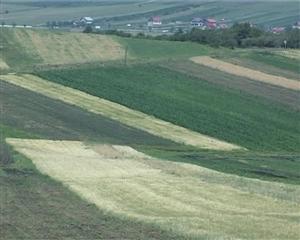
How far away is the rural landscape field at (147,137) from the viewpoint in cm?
2467

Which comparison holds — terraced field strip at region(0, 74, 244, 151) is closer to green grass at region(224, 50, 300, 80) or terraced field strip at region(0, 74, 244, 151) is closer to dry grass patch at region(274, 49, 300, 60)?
green grass at region(224, 50, 300, 80)

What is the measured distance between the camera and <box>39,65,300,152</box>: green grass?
5172 centimetres

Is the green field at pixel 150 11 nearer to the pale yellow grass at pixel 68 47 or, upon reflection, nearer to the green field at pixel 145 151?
the pale yellow grass at pixel 68 47

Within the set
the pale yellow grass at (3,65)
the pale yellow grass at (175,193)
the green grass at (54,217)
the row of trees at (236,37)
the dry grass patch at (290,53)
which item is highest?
the green grass at (54,217)

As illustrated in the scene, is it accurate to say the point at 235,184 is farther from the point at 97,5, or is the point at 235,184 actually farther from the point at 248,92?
the point at 97,5

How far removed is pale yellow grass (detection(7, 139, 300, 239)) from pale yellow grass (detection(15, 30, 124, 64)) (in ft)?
121

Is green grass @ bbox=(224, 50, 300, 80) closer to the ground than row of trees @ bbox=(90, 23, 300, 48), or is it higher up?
higher up

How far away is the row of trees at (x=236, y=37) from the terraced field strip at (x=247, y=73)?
22445mm

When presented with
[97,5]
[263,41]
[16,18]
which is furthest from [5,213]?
[97,5]

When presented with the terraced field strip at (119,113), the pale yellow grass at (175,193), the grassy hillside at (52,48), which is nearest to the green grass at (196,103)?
the terraced field strip at (119,113)

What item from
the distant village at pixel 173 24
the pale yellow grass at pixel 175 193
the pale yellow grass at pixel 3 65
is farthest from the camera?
the distant village at pixel 173 24

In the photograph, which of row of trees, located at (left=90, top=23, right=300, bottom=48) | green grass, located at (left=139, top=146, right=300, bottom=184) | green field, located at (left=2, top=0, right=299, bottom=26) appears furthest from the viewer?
green field, located at (left=2, top=0, right=299, bottom=26)

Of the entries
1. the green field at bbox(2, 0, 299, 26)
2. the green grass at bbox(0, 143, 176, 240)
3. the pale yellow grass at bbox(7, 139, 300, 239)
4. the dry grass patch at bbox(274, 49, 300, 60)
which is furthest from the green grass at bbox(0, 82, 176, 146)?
the green field at bbox(2, 0, 299, 26)

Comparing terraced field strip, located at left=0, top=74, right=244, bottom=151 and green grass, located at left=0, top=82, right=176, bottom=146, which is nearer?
green grass, located at left=0, top=82, right=176, bottom=146
